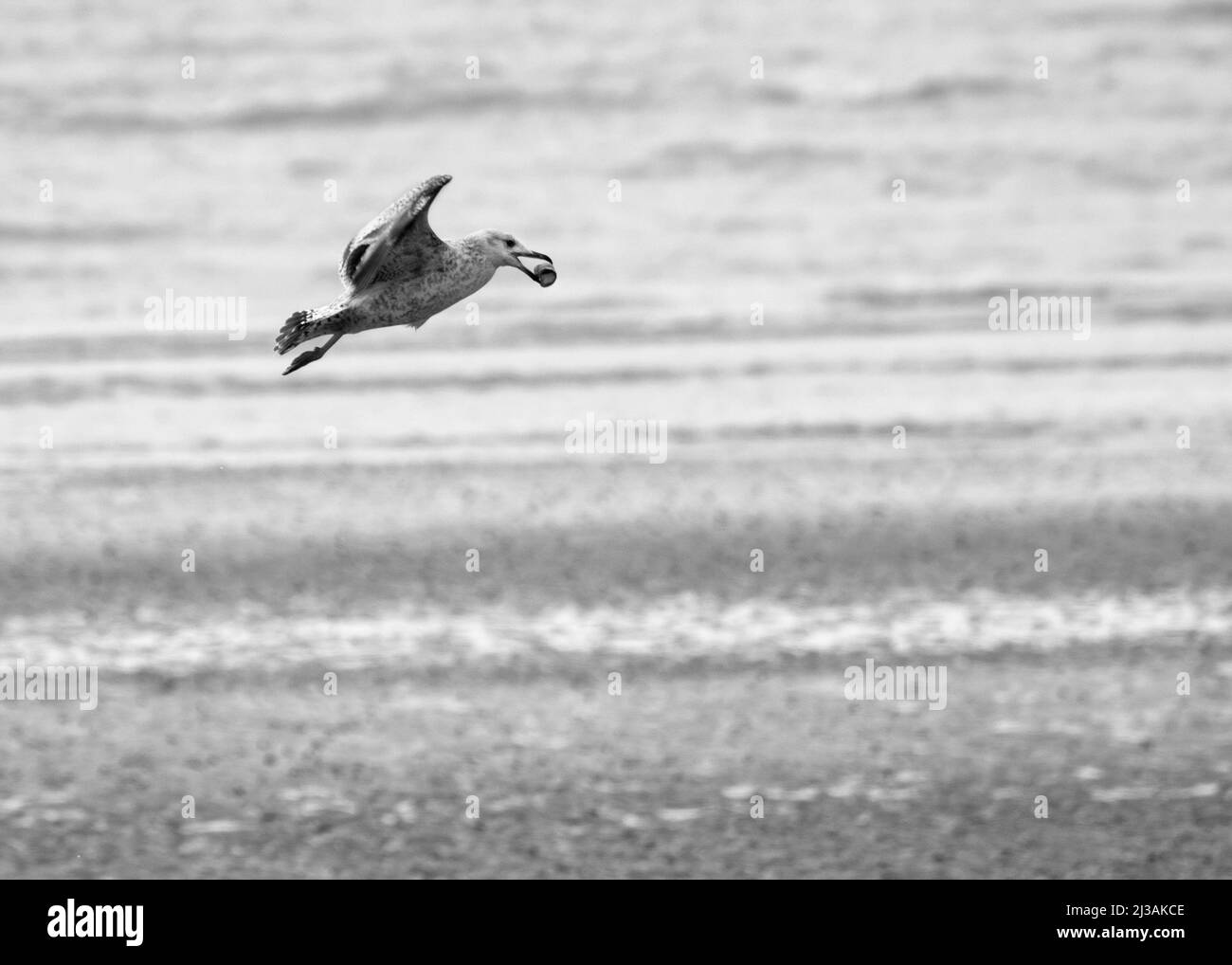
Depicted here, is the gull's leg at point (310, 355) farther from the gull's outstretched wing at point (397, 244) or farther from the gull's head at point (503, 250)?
the gull's head at point (503, 250)

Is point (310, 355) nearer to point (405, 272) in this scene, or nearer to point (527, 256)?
point (405, 272)

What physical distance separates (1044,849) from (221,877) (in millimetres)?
4779

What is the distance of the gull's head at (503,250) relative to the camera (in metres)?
4.39

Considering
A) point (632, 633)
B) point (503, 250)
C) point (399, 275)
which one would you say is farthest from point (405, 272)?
point (632, 633)

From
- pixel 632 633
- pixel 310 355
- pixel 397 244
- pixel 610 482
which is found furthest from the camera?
pixel 610 482

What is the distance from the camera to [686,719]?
13.6m

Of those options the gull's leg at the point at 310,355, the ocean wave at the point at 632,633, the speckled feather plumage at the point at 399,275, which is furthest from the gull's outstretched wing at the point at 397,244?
the ocean wave at the point at 632,633

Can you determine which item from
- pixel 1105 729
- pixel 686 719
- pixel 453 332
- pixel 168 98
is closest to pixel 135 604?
pixel 686 719

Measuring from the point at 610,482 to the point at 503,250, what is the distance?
16025mm

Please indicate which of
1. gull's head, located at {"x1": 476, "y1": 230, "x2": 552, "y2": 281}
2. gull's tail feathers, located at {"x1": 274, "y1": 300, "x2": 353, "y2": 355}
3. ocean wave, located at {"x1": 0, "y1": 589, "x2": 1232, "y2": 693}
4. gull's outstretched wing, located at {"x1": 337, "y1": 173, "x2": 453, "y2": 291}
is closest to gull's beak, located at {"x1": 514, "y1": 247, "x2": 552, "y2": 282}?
gull's head, located at {"x1": 476, "y1": 230, "x2": 552, "y2": 281}

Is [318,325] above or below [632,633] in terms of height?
above

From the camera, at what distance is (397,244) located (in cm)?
459

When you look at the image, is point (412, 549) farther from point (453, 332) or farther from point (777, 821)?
point (453, 332)

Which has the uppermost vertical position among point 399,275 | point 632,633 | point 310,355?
point 399,275
